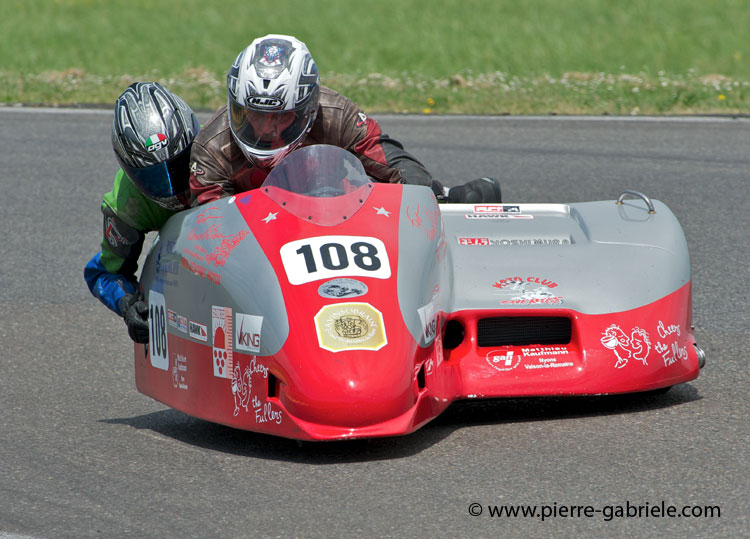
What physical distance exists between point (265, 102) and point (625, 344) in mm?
1718

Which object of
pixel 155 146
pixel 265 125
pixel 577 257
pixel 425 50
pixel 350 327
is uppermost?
pixel 265 125

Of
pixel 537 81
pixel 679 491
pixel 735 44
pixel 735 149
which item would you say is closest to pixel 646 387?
→ pixel 679 491

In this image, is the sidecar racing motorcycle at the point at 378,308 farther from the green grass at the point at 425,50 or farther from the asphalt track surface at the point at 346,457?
the green grass at the point at 425,50

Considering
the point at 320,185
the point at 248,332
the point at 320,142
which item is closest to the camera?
the point at 248,332

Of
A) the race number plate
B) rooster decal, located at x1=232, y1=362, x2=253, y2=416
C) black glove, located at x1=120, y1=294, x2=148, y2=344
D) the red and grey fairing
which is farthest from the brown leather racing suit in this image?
rooster decal, located at x1=232, y1=362, x2=253, y2=416

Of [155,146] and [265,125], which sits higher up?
[265,125]

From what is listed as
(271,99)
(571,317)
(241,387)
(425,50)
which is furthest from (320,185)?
(425,50)

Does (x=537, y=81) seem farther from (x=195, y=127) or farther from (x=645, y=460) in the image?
(x=645, y=460)

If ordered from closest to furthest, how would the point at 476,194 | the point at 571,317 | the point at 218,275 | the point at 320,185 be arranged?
the point at 218,275
the point at 320,185
the point at 571,317
the point at 476,194

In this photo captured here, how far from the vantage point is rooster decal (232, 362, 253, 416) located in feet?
14.4

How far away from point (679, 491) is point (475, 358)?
1.05 metres

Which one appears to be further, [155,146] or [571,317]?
[155,146]

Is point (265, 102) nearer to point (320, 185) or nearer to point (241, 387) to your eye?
point (320, 185)

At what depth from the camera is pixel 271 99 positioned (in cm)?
518
